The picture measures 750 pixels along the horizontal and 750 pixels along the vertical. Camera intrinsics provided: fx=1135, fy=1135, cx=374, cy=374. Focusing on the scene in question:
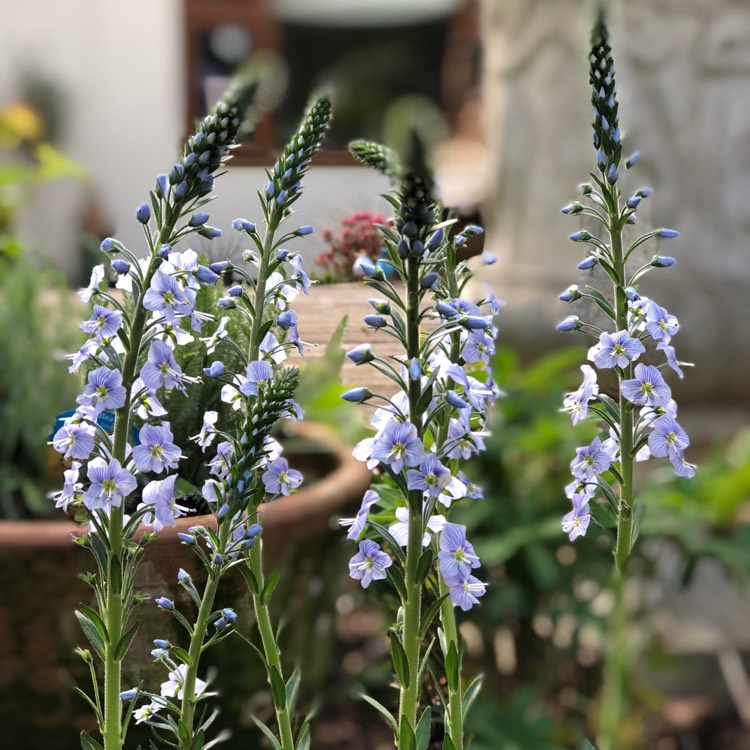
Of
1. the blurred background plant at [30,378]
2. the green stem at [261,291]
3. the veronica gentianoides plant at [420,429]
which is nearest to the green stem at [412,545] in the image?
the veronica gentianoides plant at [420,429]

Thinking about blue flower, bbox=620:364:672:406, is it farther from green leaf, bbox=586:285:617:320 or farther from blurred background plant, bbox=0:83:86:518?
blurred background plant, bbox=0:83:86:518

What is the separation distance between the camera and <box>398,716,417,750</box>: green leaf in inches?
25.4

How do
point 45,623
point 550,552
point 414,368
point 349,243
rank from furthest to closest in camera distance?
point 550,552, point 45,623, point 349,243, point 414,368

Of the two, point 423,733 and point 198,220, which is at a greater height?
point 198,220

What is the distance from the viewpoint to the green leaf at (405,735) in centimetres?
64

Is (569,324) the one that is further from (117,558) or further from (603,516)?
(117,558)

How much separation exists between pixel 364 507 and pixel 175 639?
0.22 meters

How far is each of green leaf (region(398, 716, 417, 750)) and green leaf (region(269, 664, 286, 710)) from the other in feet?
0.30

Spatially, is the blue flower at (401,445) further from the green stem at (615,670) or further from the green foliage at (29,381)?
the green foliage at (29,381)

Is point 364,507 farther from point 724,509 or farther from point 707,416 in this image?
point 707,416

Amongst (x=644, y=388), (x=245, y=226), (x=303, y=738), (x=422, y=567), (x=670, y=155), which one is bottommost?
(x=303, y=738)

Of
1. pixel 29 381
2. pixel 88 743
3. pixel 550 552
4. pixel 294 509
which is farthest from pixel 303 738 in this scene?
pixel 550 552

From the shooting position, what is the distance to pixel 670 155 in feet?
6.56

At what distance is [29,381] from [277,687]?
0.83 m
